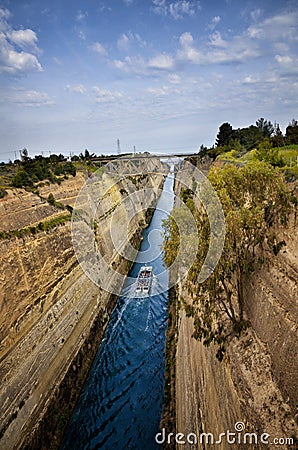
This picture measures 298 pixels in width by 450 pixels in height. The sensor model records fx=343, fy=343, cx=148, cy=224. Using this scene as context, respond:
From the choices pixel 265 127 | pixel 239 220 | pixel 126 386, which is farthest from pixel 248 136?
pixel 239 220

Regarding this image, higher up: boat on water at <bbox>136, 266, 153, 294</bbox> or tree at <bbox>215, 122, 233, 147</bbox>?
tree at <bbox>215, 122, 233, 147</bbox>

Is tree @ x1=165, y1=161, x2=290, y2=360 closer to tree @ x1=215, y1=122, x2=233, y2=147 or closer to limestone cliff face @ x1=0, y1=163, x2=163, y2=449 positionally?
limestone cliff face @ x1=0, y1=163, x2=163, y2=449

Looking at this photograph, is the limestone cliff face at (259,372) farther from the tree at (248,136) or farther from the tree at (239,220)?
the tree at (248,136)

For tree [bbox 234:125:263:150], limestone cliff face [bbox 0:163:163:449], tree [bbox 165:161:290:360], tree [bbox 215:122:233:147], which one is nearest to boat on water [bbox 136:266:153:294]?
limestone cliff face [bbox 0:163:163:449]

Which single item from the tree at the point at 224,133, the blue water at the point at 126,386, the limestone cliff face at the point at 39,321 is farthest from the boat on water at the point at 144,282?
the tree at the point at 224,133

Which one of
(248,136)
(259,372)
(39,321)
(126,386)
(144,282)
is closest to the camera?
(259,372)

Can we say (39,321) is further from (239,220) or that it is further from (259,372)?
Answer: (239,220)

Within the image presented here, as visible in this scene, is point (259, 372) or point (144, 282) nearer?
point (259, 372)
